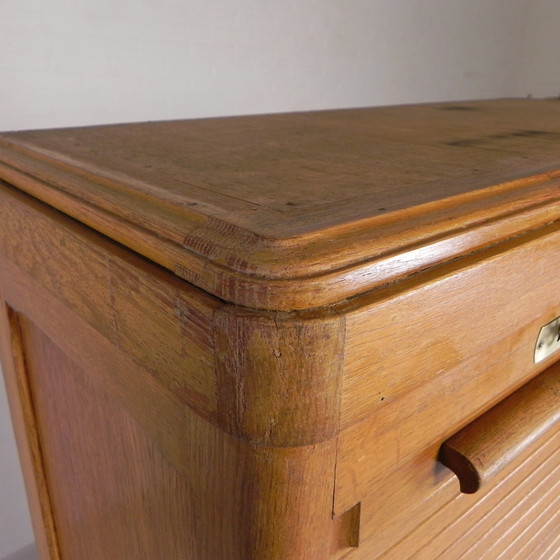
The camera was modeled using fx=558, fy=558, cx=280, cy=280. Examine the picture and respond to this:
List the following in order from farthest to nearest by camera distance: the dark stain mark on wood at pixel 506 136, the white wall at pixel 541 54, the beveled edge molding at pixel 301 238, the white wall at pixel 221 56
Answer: the white wall at pixel 541 54 < the white wall at pixel 221 56 < the dark stain mark on wood at pixel 506 136 < the beveled edge molding at pixel 301 238

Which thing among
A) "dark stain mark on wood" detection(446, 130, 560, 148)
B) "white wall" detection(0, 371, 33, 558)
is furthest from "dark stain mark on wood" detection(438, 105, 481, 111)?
"white wall" detection(0, 371, 33, 558)

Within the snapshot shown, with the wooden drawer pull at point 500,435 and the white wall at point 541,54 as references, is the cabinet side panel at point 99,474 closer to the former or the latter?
the wooden drawer pull at point 500,435

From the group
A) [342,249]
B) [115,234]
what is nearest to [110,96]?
[115,234]

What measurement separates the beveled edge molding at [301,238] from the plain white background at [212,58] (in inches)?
18.1

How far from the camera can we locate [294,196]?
0.31 meters

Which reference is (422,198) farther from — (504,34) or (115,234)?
(504,34)

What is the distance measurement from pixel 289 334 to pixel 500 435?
0.23 meters

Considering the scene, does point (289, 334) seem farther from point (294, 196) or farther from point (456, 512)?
point (456, 512)

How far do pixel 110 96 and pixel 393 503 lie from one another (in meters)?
0.69

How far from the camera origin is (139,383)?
34cm

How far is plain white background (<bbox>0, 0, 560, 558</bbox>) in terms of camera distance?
73 centimetres

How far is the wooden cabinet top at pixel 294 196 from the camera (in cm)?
24

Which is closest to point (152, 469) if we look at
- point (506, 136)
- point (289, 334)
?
point (289, 334)

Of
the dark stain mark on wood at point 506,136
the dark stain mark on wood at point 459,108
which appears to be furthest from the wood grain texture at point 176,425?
the dark stain mark on wood at point 459,108
